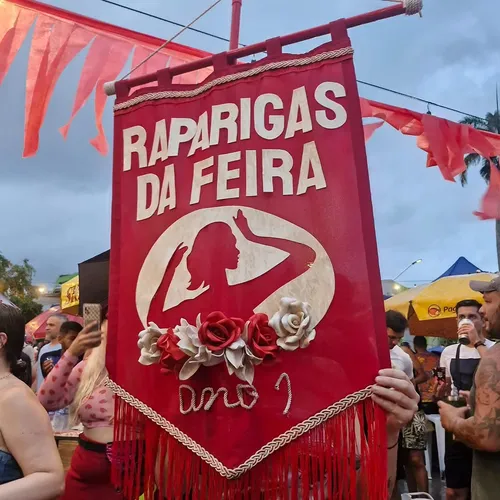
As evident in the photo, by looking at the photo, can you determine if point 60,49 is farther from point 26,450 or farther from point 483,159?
point 483,159

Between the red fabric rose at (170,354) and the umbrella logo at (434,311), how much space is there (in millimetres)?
7071

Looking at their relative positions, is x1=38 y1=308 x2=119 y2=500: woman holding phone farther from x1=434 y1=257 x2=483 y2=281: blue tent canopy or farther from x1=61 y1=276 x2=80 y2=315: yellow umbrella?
x1=434 y1=257 x2=483 y2=281: blue tent canopy

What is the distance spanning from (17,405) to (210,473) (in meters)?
0.71

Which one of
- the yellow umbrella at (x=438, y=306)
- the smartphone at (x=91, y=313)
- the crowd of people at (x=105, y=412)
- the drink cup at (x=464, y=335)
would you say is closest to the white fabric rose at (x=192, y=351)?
the crowd of people at (x=105, y=412)

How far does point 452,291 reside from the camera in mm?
8055

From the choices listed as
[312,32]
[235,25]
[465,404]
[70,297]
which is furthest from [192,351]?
[70,297]

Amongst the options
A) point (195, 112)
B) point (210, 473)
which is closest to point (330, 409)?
point (210, 473)

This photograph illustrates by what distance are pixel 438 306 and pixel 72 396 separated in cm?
620

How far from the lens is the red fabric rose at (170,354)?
1.49 metres

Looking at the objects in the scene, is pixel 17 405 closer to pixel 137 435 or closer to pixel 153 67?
pixel 137 435

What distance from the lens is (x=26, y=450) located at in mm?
1768

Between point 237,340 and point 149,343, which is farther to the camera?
point 149,343

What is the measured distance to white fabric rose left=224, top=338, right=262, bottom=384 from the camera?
1.44 m

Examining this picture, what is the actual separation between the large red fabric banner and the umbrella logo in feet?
22.8
